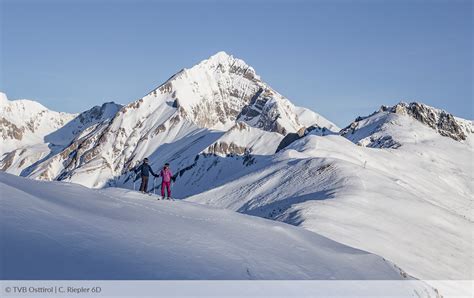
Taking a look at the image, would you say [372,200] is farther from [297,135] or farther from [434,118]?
[434,118]

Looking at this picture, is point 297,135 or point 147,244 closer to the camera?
point 147,244

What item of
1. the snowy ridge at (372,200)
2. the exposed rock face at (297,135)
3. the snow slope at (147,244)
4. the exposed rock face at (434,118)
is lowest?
the snow slope at (147,244)

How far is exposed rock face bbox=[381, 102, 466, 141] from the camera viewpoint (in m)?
166

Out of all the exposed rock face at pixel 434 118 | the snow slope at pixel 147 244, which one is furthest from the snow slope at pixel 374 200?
the exposed rock face at pixel 434 118

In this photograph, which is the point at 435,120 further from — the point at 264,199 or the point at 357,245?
the point at 357,245

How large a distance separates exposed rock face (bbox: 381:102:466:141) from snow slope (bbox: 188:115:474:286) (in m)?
47.9

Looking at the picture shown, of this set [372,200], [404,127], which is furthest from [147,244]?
[404,127]

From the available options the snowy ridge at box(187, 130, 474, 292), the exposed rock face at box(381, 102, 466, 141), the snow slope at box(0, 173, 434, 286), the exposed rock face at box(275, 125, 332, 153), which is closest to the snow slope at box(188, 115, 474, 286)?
the snowy ridge at box(187, 130, 474, 292)

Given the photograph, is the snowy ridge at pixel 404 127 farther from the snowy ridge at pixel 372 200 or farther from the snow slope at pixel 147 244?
the snow slope at pixel 147 244

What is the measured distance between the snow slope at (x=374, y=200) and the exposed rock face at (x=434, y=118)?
47861 mm

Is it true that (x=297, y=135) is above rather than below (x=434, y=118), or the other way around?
below

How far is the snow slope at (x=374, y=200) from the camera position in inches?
1585

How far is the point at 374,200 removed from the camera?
55.1 meters

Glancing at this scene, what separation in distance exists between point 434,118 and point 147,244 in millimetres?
168549
